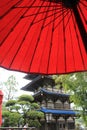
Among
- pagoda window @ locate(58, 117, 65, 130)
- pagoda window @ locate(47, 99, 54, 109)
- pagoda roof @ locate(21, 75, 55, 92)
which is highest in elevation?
pagoda roof @ locate(21, 75, 55, 92)

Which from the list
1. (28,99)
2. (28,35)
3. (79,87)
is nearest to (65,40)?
(28,35)

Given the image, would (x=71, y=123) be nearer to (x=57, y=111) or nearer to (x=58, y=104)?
(x=58, y=104)

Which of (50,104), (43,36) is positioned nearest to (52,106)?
(50,104)

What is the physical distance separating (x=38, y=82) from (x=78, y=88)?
10400 mm

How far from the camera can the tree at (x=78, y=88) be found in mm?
15664

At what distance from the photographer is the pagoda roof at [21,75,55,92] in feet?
83.6

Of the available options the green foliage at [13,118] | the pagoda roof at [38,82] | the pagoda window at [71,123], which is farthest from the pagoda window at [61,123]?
the green foliage at [13,118]

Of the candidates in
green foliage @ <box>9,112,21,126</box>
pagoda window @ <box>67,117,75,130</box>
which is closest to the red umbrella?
green foliage @ <box>9,112,21,126</box>

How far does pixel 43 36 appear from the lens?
1.64m

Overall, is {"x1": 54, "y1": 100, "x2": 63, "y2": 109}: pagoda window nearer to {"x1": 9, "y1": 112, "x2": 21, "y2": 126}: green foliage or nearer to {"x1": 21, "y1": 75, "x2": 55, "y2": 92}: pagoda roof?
{"x1": 21, "y1": 75, "x2": 55, "y2": 92}: pagoda roof

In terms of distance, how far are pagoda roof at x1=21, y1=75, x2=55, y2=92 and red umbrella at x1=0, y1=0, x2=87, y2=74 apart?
23.0 m

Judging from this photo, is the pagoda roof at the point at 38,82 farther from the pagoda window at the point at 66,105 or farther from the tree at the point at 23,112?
the tree at the point at 23,112

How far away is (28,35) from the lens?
1.59m

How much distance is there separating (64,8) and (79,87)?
48.2 ft
